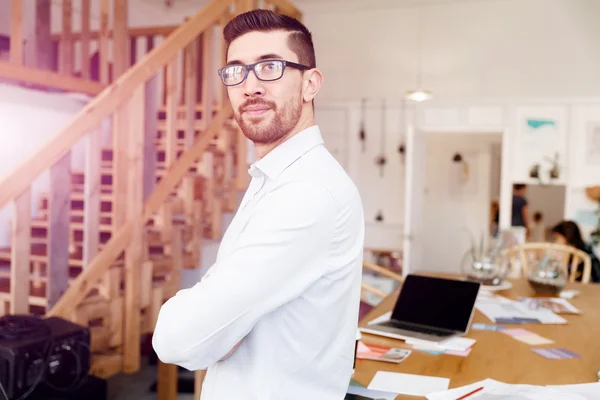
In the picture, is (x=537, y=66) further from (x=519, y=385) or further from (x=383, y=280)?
(x=519, y=385)

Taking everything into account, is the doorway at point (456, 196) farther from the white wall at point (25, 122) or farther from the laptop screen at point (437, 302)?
the laptop screen at point (437, 302)

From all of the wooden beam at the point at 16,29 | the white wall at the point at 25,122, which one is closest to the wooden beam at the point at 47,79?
the wooden beam at the point at 16,29

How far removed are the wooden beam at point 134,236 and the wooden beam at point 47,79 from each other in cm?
145

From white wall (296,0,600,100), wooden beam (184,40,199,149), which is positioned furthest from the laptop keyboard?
white wall (296,0,600,100)

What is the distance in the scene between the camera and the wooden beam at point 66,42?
14.3 feet

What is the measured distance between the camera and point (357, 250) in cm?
103

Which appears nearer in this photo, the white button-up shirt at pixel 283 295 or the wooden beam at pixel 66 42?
the white button-up shirt at pixel 283 295

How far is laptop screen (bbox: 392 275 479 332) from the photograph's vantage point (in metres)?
1.78

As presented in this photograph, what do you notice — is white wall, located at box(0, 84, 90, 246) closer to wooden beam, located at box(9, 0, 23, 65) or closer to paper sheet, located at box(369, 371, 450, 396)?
wooden beam, located at box(9, 0, 23, 65)

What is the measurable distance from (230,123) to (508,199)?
3.36 metres

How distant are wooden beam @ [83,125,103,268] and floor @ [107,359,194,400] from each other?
121 cm

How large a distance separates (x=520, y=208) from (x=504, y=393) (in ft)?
16.1

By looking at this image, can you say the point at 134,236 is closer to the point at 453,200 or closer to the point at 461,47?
the point at 461,47

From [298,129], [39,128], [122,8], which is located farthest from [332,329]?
[39,128]
